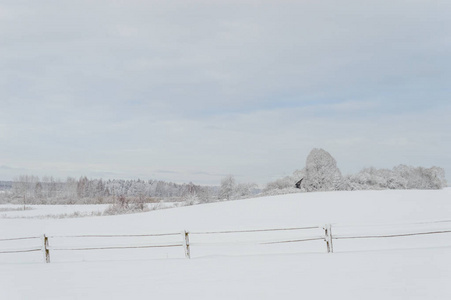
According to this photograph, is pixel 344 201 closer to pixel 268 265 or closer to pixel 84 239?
pixel 84 239

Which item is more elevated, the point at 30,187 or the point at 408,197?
the point at 30,187

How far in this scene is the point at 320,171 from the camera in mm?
61844

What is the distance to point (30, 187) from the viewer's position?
493ft

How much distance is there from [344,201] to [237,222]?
12.1 metres

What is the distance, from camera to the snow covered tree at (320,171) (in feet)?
200

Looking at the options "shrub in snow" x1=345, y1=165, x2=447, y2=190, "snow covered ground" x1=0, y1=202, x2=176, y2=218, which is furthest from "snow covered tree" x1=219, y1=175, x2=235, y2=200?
"shrub in snow" x1=345, y1=165, x2=447, y2=190

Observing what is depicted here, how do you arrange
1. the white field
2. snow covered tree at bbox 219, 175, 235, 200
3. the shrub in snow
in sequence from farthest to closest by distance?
snow covered tree at bbox 219, 175, 235, 200 → the shrub in snow → the white field

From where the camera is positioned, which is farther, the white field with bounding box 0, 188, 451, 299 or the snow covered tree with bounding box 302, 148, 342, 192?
the snow covered tree with bounding box 302, 148, 342, 192

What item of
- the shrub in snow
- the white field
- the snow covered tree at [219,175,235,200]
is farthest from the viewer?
the snow covered tree at [219,175,235,200]

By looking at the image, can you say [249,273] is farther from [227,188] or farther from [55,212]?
[227,188]

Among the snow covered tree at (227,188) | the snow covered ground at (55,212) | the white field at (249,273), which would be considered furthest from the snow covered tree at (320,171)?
the white field at (249,273)

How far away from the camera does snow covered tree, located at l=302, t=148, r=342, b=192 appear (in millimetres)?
60812

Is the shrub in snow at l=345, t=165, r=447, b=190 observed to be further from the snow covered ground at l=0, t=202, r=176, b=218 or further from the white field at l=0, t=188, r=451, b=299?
the white field at l=0, t=188, r=451, b=299

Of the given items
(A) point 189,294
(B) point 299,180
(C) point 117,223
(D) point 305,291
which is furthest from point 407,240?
(B) point 299,180
